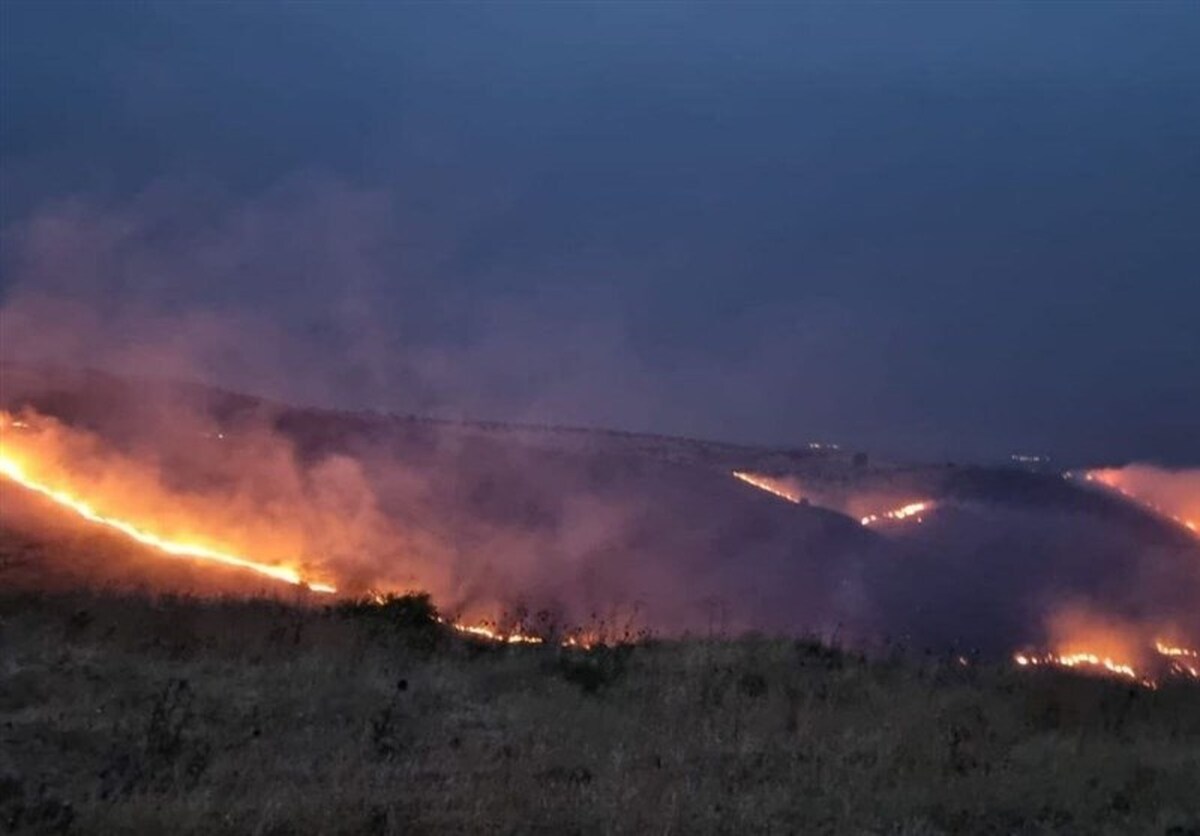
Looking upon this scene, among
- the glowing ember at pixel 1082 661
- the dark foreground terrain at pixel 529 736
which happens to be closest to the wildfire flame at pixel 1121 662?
the glowing ember at pixel 1082 661

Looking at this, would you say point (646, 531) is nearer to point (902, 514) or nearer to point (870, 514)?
point (870, 514)

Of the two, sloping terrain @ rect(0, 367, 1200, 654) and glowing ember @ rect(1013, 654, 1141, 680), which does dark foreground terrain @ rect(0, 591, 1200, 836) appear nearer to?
glowing ember @ rect(1013, 654, 1141, 680)

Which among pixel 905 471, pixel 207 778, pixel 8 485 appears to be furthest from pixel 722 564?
pixel 207 778

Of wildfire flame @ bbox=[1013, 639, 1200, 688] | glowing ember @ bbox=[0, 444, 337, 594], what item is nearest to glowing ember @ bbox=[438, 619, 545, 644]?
glowing ember @ bbox=[0, 444, 337, 594]

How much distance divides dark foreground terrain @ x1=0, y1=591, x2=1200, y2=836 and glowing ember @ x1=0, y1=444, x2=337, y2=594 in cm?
535

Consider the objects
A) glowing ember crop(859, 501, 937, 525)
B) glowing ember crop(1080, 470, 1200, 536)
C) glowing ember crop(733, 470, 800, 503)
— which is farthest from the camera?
glowing ember crop(733, 470, 800, 503)

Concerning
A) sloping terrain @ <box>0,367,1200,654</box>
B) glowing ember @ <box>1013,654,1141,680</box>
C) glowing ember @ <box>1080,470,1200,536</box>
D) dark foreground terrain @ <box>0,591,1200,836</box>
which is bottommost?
dark foreground terrain @ <box>0,591,1200,836</box>

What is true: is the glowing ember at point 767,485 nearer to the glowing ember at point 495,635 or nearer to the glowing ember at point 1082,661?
the glowing ember at point 1082,661

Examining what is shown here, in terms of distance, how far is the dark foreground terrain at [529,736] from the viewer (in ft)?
26.0

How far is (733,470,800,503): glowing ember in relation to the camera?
111 ft

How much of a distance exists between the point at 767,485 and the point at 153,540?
1891cm

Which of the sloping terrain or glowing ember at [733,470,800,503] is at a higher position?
glowing ember at [733,470,800,503]

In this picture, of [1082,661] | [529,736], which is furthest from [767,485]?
[529,736]

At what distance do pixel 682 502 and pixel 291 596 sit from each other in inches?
598
